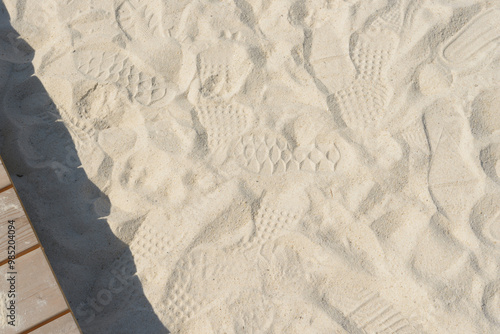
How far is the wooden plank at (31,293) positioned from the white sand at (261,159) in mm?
139

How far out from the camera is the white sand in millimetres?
1922

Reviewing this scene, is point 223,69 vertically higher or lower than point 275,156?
higher

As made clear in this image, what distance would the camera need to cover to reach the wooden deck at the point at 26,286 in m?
1.84

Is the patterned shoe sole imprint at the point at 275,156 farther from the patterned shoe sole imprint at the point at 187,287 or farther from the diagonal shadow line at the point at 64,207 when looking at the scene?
the diagonal shadow line at the point at 64,207

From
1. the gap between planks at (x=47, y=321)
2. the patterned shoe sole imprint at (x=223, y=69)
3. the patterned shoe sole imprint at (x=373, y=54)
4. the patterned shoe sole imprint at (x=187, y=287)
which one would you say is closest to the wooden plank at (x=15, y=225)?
the gap between planks at (x=47, y=321)

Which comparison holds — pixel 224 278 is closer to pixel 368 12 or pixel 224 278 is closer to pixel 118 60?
pixel 118 60

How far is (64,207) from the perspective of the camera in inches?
82.6

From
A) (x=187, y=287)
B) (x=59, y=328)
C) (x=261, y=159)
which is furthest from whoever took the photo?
(x=261, y=159)

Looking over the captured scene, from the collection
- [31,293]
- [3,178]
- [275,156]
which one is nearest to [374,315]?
[275,156]

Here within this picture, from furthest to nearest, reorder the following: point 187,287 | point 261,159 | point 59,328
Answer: point 261,159 < point 187,287 < point 59,328

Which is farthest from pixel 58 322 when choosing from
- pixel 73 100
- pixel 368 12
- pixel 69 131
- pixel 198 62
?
pixel 368 12

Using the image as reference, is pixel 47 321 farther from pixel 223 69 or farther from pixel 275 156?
pixel 223 69

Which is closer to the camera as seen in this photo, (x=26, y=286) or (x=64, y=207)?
(x=26, y=286)

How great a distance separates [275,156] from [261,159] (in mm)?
69
